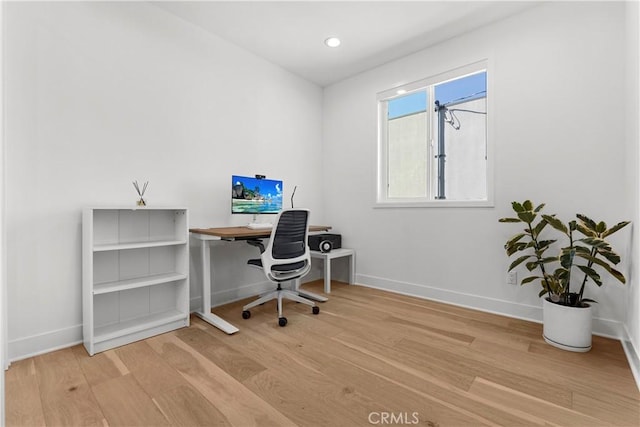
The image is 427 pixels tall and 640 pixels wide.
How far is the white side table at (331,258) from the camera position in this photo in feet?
11.6

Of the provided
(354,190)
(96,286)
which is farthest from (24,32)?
(354,190)

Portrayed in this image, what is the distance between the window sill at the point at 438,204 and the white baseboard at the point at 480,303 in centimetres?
86

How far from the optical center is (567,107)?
2.46 meters

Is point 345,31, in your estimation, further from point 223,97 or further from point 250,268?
point 250,268

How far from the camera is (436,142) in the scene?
3.34 meters

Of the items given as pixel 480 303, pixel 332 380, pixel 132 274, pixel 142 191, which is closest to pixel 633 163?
pixel 480 303

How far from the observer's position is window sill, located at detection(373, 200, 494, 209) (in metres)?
2.89

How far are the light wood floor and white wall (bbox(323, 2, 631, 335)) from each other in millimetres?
559

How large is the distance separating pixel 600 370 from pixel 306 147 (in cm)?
339

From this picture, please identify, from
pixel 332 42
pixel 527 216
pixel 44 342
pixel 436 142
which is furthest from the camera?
pixel 436 142

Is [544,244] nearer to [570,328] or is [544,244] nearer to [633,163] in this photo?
[570,328]

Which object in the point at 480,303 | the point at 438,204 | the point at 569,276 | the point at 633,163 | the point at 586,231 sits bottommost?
the point at 480,303

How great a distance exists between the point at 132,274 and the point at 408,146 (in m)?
3.06

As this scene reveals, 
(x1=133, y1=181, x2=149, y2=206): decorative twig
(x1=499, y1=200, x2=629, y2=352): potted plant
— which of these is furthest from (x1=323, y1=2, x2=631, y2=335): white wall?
(x1=133, y1=181, x2=149, y2=206): decorative twig
